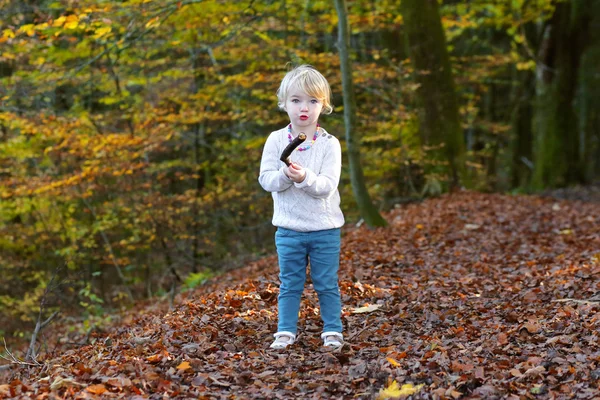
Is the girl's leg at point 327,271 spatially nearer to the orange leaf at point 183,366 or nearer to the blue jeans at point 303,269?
→ the blue jeans at point 303,269

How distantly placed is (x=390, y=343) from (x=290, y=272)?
0.93 metres

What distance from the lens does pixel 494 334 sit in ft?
16.3

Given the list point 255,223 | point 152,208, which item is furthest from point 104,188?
point 255,223

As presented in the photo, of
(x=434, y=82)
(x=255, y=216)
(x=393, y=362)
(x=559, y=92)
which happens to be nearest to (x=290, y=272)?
(x=393, y=362)

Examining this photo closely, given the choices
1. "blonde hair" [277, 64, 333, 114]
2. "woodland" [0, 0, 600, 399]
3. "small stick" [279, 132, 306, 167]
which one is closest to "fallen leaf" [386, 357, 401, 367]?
"woodland" [0, 0, 600, 399]

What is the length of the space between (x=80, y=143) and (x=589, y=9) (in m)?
15.5

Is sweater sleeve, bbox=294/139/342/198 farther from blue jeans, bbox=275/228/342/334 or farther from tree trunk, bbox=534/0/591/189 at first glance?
tree trunk, bbox=534/0/591/189

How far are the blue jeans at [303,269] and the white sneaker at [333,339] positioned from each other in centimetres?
5

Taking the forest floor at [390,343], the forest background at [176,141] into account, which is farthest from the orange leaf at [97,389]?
the forest background at [176,141]

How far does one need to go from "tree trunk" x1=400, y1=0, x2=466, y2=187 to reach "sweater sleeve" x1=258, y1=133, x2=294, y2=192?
8.81m

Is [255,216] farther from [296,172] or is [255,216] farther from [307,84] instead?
[296,172]

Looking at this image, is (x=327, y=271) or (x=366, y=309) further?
(x=366, y=309)

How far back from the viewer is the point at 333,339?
16.0 ft

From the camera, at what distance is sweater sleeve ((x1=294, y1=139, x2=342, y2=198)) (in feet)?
14.8
